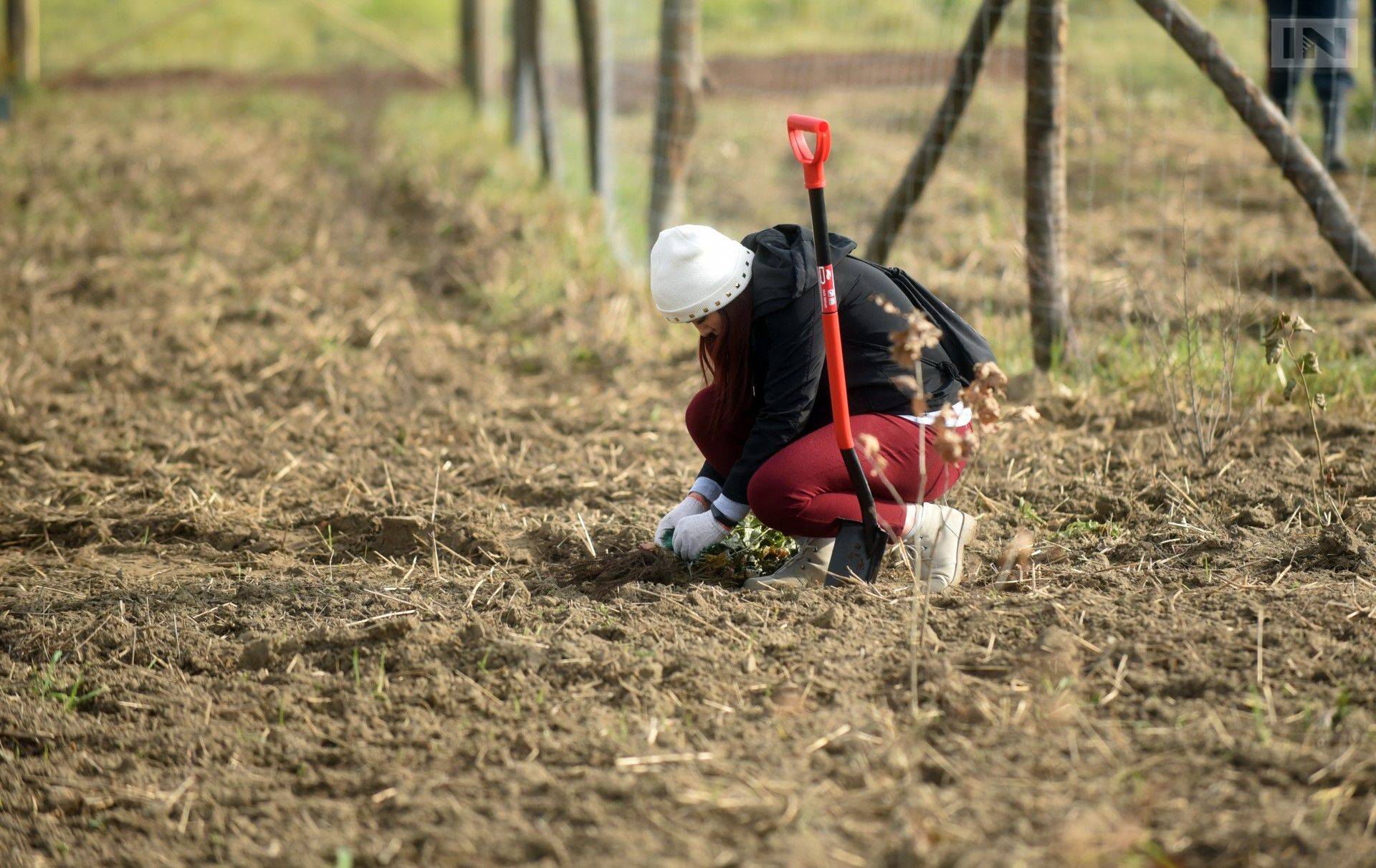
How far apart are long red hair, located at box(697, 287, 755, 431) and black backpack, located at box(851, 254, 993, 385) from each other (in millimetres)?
406

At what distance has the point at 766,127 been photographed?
1056cm

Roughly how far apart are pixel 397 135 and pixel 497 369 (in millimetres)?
5365

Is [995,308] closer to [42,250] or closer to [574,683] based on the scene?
[574,683]

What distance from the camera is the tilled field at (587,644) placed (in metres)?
2.34

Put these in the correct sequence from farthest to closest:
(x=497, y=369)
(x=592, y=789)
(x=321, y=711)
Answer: (x=497, y=369) → (x=321, y=711) → (x=592, y=789)

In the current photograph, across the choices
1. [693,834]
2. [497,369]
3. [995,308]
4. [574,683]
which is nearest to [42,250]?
[497,369]

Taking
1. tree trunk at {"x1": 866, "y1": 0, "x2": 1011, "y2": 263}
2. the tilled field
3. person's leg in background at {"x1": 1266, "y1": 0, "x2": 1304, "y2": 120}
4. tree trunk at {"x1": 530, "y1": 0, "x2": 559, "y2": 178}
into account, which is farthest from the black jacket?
tree trunk at {"x1": 530, "y1": 0, "x2": 559, "y2": 178}

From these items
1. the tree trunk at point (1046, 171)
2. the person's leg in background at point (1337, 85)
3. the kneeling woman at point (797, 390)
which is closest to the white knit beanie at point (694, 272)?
the kneeling woman at point (797, 390)

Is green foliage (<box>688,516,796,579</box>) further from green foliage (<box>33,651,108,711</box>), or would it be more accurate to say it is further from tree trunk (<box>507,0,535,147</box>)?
tree trunk (<box>507,0,535,147</box>)

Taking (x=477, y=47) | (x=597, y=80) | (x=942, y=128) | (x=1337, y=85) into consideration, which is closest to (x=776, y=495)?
(x=942, y=128)

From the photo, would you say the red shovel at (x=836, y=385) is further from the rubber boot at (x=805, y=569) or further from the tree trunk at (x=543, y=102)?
the tree trunk at (x=543, y=102)

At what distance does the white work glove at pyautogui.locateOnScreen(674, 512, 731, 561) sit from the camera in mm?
Answer: 3375

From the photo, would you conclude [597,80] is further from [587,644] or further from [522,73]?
[587,644]

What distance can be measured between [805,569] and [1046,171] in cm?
234
